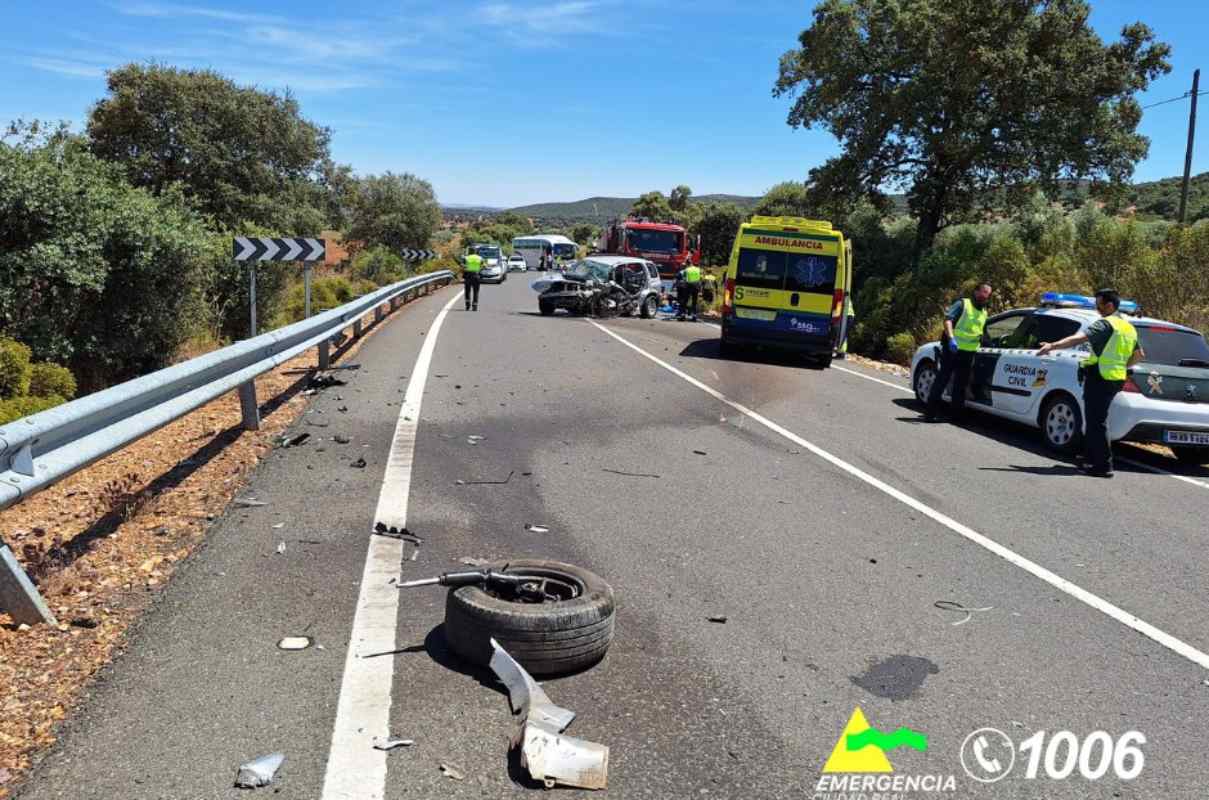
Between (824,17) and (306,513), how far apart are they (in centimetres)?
2749

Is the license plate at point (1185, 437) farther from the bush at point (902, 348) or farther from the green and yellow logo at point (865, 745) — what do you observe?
the bush at point (902, 348)

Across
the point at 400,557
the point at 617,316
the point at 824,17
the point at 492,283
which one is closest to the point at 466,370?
the point at 400,557

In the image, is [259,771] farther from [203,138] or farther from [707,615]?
[203,138]

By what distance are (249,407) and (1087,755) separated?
7.30m

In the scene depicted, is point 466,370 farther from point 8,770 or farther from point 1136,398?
point 8,770

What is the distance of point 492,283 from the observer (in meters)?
48.6

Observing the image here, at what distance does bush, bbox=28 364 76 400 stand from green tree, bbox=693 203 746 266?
64292mm

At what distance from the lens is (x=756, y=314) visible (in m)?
16.7

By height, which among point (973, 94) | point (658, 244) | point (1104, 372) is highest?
point (973, 94)

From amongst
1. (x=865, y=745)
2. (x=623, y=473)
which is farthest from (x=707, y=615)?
(x=623, y=473)

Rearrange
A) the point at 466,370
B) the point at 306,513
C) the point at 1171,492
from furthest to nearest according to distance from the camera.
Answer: the point at 466,370
the point at 1171,492
the point at 306,513

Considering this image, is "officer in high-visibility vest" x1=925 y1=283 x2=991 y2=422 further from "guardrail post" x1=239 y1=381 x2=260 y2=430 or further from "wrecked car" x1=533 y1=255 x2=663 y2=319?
"wrecked car" x1=533 y1=255 x2=663 y2=319

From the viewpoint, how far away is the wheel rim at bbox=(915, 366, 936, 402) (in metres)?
12.6

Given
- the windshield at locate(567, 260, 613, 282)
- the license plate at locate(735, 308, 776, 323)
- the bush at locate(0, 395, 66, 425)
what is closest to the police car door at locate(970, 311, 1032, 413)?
the license plate at locate(735, 308, 776, 323)
